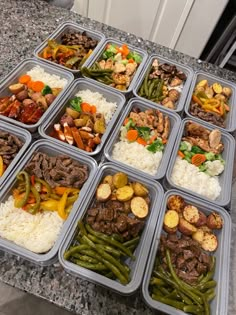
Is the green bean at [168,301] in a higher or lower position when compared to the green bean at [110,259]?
lower

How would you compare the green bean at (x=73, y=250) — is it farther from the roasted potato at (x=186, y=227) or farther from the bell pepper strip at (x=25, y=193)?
the roasted potato at (x=186, y=227)

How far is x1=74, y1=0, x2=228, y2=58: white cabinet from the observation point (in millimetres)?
2945

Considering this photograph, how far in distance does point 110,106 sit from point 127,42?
2.34 feet

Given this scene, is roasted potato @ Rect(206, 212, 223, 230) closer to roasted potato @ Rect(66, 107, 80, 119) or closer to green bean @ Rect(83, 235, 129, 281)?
green bean @ Rect(83, 235, 129, 281)

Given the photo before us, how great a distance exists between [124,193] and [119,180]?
0.23 ft

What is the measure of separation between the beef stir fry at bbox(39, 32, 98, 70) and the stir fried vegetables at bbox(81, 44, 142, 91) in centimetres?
10

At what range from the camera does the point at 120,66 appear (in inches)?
82.7

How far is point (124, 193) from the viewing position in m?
1.50

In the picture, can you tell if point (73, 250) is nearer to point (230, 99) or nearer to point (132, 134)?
point (132, 134)

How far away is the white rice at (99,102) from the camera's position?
1907 millimetres

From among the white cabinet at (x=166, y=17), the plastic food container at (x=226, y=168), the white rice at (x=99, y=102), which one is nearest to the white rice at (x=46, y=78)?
the white rice at (x=99, y=102)

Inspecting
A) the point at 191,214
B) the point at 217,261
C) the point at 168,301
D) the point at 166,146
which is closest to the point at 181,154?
the point at 166,146

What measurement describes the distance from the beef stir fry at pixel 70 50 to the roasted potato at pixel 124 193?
95cm

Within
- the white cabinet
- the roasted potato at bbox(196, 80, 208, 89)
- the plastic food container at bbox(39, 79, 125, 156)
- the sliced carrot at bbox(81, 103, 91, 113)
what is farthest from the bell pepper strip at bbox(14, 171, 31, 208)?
the white cabinet
